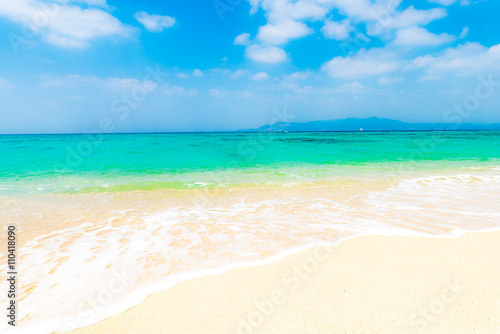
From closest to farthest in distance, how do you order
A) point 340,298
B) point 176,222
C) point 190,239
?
point 340,298 → point 190,239 → point 176,222

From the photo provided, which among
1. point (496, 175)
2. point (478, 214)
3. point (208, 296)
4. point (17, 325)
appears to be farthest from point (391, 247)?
point (496, 175)

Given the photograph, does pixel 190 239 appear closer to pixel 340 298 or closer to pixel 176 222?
pixel 176 222

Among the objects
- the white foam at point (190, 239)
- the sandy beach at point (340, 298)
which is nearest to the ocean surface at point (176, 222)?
the white foam at point (190, 239)

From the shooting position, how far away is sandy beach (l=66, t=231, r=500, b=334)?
2652mm

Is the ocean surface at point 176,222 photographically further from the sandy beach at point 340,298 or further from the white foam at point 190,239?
the sandy beach at point 340,298

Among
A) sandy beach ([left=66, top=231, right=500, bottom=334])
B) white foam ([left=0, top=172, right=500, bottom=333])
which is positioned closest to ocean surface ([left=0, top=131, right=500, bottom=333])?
white foam ([left=0, top=172, right=500, bottom=333])

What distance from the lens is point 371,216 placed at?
634 centimetres

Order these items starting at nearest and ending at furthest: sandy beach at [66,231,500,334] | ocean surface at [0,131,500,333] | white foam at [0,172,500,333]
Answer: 1. sandy beach at [66,231,500,334]
2. white foam at [0,172,500,333]
3. ocean surface at [0,131,500,333]

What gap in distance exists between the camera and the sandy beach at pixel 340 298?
8.70 feet

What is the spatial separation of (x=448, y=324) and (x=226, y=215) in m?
4.94

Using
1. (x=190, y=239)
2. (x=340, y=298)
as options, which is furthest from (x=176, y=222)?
(x=340, y=298)

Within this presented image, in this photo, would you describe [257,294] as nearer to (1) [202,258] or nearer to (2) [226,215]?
(1) [202,258]

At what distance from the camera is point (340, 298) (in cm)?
302

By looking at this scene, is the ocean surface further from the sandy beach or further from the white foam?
the sandy beach
